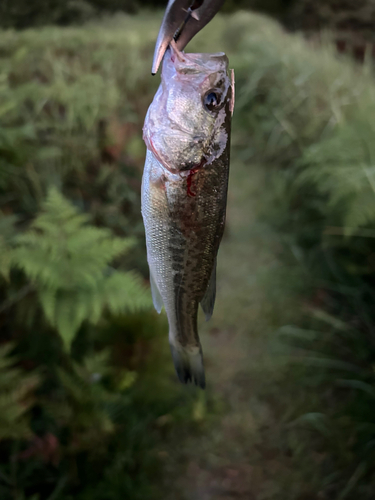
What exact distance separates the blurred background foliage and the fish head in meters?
1.11

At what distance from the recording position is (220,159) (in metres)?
0.72

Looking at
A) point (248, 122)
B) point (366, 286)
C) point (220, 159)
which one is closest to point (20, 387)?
point (220, 159)

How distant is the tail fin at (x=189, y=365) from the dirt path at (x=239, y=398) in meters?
1.42

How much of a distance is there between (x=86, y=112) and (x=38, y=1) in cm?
82

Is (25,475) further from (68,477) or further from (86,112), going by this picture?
(86,112)

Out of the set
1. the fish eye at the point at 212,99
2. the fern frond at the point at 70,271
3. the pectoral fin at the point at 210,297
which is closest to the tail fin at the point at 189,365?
the pectoral fin at the point at 210,297

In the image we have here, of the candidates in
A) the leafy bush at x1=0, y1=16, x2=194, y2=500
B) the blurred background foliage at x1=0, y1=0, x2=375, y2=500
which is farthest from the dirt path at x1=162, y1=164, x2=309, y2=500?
the leafy bush at x1=0, y1=16, x2=194, y2=500

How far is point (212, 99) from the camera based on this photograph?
0.74 m

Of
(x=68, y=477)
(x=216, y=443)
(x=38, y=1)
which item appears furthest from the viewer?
(x=38, y=1)

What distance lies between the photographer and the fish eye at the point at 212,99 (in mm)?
738

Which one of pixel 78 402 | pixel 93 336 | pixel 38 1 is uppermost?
pixel 38 1

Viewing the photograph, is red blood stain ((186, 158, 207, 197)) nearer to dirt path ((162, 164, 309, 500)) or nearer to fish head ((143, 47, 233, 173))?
fish head ((143, 47, 233, 173))

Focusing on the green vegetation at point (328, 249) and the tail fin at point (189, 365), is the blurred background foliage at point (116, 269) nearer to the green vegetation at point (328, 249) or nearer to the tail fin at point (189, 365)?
the green vegetation at point (328, 249)

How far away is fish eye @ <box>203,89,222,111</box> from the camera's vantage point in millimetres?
738
